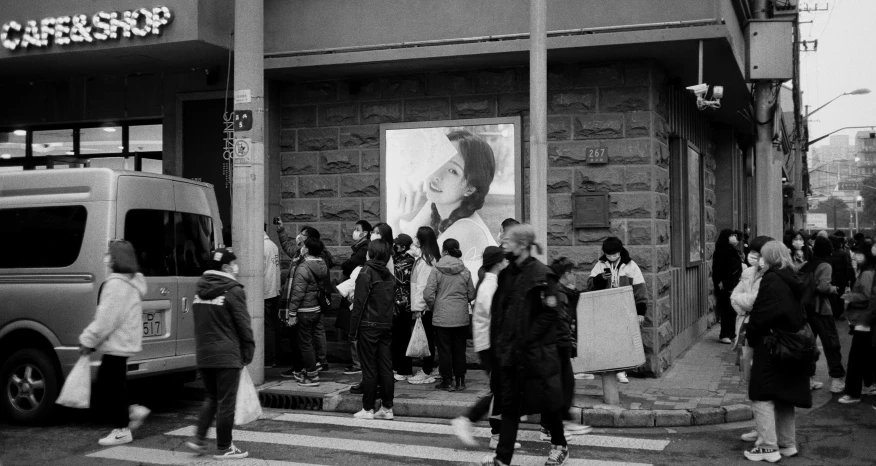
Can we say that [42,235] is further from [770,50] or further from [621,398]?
[770,50]

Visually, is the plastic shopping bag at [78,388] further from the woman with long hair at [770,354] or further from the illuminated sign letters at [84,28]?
the woman with long hair at [770,354]

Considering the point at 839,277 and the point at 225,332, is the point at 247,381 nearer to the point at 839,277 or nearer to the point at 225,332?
the point at 225,332

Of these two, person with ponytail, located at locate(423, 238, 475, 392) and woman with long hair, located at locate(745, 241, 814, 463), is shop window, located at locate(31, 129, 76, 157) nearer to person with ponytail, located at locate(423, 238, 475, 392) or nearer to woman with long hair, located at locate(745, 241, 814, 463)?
person with ponytail, located at locate(423, 238, 475, 392)

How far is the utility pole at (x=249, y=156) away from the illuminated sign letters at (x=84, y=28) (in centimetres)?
163

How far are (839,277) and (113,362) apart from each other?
14.4 meters

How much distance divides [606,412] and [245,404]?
3696 millimetres

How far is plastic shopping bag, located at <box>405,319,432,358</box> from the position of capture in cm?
1064

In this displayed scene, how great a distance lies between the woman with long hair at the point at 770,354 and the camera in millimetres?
7406

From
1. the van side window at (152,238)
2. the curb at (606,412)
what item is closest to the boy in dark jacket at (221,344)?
the van side window at (152,238)

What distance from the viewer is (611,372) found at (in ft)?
30.5

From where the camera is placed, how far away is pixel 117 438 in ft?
26.5

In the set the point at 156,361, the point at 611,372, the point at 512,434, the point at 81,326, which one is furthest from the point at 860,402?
the point at 81,326

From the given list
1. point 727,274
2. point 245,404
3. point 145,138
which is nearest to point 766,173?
point 727,274

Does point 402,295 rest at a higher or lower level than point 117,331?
higher
